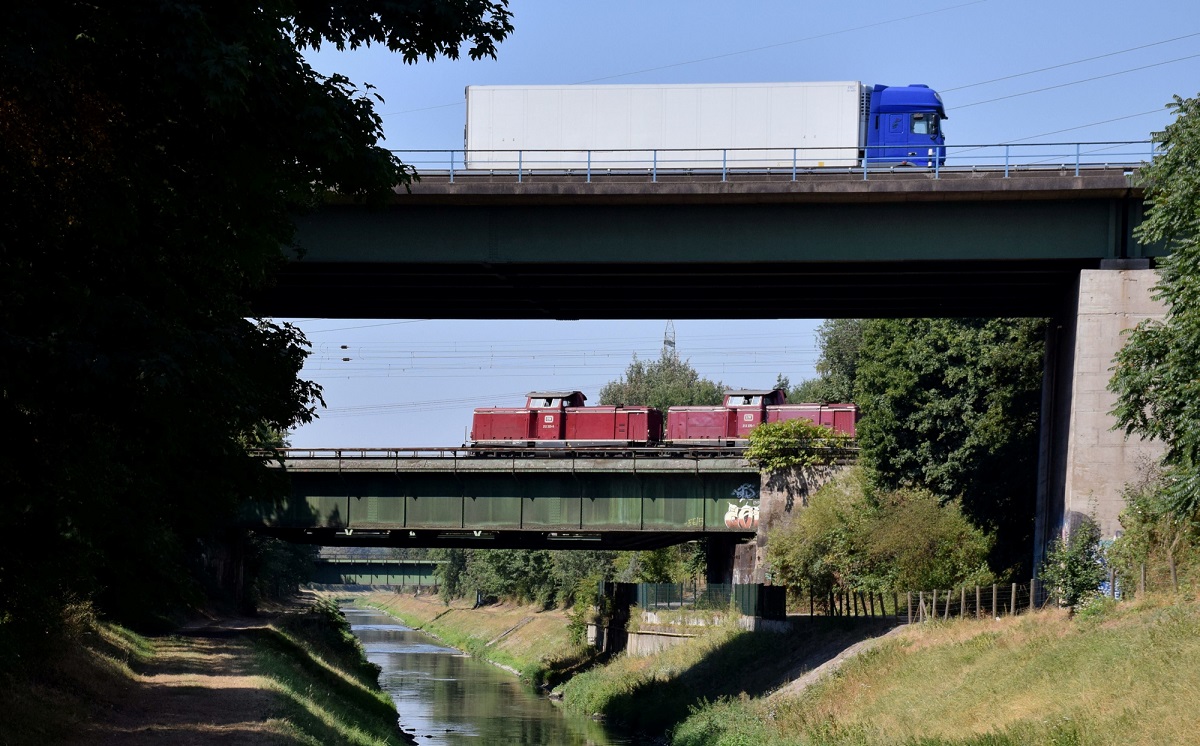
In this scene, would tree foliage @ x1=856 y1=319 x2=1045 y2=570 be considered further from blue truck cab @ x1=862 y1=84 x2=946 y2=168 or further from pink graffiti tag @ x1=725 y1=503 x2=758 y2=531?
blue truck cab @ x1=862 y1=84 x2=946 y2=168

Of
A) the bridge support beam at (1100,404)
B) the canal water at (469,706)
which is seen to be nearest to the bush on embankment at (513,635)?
the canal water at (469,706)

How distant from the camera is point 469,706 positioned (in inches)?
2361

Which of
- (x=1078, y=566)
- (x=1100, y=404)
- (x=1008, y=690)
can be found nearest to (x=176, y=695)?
(x=1008, y=690)

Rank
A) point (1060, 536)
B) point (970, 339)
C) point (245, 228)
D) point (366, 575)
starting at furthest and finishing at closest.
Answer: point (366, 575)
point (970, 339)
point (1060, 536)
point (245, 228)

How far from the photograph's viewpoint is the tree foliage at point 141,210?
12922 millimetres

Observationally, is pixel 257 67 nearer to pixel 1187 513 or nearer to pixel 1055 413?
pixel 1187 513

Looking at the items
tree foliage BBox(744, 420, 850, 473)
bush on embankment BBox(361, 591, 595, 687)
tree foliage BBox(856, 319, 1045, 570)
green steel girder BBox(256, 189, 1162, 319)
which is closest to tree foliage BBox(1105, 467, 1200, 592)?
green steel girder BBox(256, 189, 1162, 319)

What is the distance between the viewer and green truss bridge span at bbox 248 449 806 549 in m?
51.7

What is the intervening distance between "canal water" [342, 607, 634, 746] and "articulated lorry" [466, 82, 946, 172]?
21.3m

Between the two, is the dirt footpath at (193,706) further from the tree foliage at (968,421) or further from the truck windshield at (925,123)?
the truck windshield at (925,123)

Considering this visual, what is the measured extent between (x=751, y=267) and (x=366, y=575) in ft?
411

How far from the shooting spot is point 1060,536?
34562 mm

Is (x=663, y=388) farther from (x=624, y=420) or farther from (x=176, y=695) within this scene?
(x=176, y=695)

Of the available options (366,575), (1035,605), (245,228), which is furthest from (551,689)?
(366,575)
